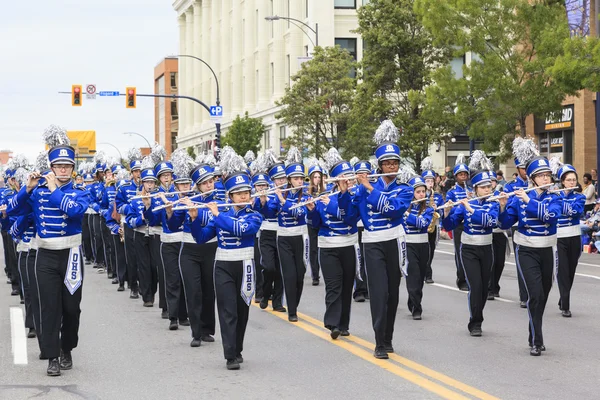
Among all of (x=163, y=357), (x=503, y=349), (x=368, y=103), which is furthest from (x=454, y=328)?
(x=368, y=103)

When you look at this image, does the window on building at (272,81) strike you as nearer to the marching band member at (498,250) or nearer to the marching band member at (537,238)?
the marching band member at (498,250)

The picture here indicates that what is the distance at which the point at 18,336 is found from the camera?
39.8 feet

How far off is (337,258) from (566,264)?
3.84 meters

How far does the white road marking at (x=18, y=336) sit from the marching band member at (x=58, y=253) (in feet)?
2.68

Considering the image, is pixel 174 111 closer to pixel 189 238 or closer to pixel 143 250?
pixel 143 250

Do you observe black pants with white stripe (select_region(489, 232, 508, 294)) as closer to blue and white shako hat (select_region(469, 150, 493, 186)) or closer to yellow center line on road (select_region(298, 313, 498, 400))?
blue and white shako hat (select_region(469, 150, 493, 186))

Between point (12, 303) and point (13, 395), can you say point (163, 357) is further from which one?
point (12, 303)

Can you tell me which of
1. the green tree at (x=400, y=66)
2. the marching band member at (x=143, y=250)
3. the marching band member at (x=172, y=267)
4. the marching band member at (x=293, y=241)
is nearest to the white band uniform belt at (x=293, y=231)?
the marching band member at (x=293, y=241)

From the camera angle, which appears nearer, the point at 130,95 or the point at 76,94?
the point at 76,94

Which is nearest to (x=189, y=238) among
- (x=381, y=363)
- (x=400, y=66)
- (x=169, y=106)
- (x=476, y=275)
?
(x=381, y=363)

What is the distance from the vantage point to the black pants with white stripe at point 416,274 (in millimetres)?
13430

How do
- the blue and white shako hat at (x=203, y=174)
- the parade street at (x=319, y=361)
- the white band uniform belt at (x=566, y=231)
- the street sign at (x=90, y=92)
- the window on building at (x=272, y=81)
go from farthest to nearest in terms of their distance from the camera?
the window on building at (x=272, y=81) → the street sign at (x=90, y=92) → the white band uniform belt at (x=566, y=231) → the blue and white shako hat at (x=203, y=174) → the parade street at (x=319, y=361)

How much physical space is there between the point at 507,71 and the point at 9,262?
17.6 metres

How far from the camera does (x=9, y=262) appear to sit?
17828mm
